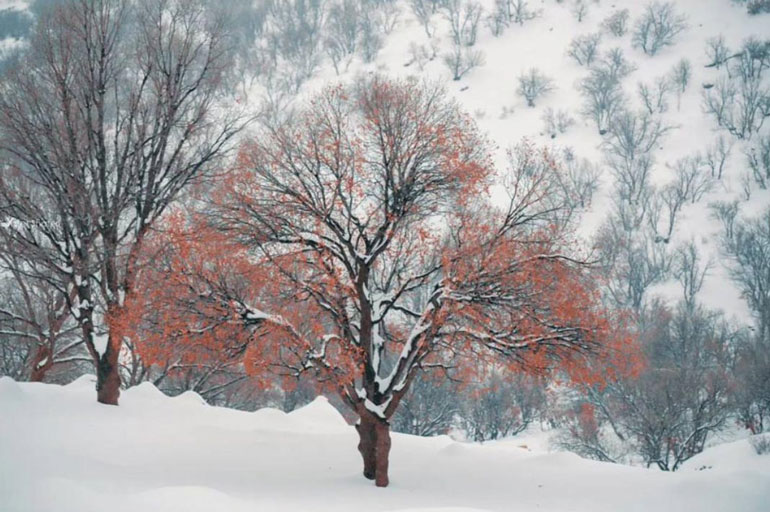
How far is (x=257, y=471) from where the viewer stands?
1055cm

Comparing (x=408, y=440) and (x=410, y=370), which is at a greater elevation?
(x=410, y=370)

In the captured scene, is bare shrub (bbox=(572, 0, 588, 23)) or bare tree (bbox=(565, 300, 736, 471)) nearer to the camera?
bare tree (bbox=(565, 300, 736, 471))

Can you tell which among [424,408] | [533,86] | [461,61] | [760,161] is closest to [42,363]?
[424,408]

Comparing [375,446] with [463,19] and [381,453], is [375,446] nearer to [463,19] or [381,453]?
[381,453]

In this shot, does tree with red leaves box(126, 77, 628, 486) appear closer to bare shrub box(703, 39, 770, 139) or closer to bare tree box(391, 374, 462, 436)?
bare tree box(391, 374, 462, 436)

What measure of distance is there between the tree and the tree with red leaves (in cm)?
294

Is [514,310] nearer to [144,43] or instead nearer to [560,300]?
[560,300]

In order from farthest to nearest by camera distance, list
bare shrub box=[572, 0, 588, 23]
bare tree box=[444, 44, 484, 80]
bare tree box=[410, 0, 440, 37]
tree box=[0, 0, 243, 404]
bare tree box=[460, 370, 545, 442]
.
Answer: bare tree box=[410, 0, 440, 37], bare shrub box=[572, 0, 588, 23], bare tree box=[444, 44, 484, 80], bare tree box=[460, 370, 545, 442], tree box=[0, 0, 243, 404]

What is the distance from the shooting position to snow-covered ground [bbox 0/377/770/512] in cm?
641

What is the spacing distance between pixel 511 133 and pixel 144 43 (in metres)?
57.8

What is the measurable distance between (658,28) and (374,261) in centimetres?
8755

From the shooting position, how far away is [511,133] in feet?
219

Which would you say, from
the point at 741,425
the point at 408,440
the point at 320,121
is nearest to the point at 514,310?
the point at 320,121

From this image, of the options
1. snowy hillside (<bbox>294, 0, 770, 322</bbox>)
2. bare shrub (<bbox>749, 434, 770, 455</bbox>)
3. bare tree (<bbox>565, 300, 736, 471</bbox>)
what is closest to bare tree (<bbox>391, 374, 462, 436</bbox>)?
bare tree (<bbox>565, 300, 736, 471</bbox>)
